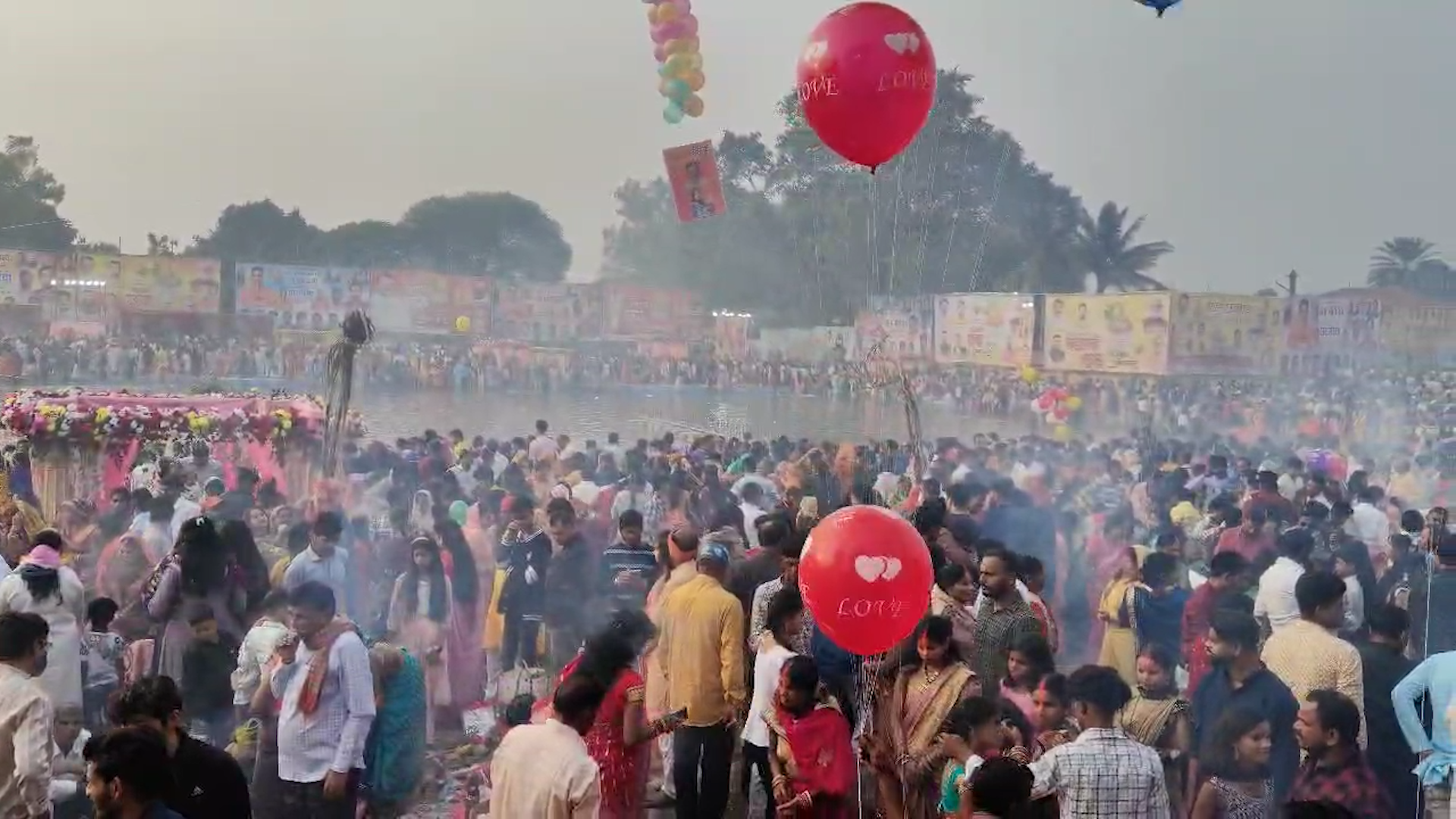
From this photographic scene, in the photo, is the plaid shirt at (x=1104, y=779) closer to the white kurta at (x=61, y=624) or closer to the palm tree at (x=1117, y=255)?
the white kurta at (x=61, y=624)

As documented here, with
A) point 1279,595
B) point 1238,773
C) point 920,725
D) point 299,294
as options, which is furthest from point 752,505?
point 299,294

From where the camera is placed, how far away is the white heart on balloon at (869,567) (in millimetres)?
3957

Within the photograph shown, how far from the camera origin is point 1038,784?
332 centimetres

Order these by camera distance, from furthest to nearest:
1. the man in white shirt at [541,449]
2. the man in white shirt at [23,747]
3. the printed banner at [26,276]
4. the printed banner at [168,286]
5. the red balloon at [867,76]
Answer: the printed banner at [168,286]
the printed banner at [26,276]
the man in white shirt at [541,449]
the red balloon at [867,76]
the man in white shirt at [23,747]

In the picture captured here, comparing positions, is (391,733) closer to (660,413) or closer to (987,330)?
(660,413)

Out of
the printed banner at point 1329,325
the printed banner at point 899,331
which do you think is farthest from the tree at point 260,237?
the printed banner at point 1329,325

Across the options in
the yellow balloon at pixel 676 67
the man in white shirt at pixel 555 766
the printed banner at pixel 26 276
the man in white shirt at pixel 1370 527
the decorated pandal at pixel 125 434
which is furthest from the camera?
the printed banner at pixel 26 276

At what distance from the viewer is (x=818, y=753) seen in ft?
12.6

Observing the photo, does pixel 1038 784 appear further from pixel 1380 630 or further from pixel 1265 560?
pixel 1265 560

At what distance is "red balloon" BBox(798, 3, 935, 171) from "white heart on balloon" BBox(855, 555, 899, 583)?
196 cm

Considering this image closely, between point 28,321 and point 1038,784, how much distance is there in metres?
23.7

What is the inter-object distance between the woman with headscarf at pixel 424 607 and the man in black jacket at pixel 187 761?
2684 millimetres

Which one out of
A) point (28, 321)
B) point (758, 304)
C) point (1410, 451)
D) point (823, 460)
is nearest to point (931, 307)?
point (758, 304)

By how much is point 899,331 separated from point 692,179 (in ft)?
35.4
